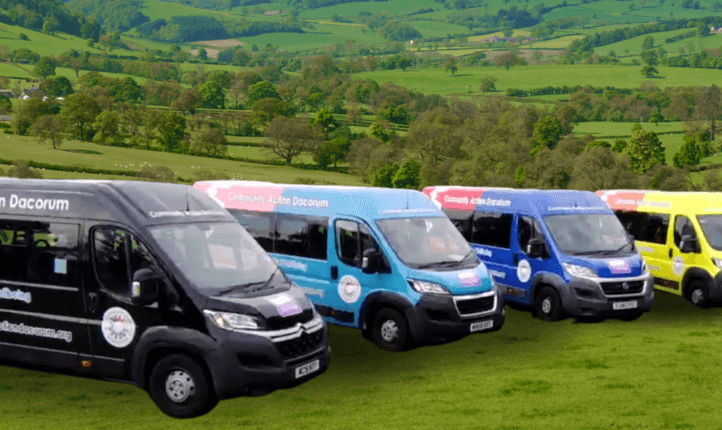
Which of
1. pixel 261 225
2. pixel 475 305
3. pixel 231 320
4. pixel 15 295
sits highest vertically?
pixel 261 225

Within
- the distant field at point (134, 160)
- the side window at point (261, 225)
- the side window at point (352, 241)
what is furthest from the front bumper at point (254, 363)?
the distant field at point (134, 160)

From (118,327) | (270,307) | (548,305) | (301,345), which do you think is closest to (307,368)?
(301,345)

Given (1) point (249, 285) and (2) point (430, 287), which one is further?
(2) point (430, 287)

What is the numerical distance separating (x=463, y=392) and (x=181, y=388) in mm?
3793

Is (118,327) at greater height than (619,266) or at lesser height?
lesser

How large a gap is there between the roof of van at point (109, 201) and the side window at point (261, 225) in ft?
14.8

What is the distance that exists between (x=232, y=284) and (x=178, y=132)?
423 ft

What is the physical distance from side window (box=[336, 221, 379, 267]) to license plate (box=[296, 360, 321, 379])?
12.1 ft

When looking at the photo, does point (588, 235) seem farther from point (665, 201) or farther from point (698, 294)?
point (665, 201)

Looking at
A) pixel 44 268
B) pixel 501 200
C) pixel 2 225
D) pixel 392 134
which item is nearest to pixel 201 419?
pixel 44 268

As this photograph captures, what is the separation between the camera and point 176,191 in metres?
10.3

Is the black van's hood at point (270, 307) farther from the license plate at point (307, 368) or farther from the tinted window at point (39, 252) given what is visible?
the tinted window at point (39, 252)

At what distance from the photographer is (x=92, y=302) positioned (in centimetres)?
963

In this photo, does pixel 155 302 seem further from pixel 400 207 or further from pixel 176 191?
pixel 400 207
